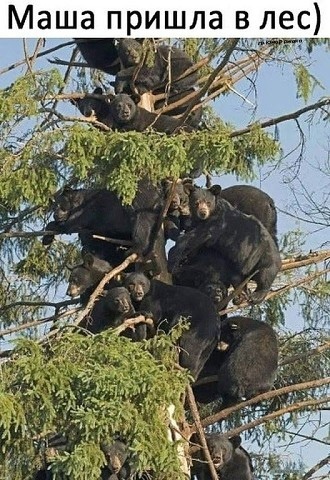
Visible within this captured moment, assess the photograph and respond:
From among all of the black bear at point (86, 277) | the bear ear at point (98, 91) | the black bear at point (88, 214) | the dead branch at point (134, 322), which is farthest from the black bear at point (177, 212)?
the bear ear at point (98, 91)

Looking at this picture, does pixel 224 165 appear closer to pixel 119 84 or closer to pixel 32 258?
pixel 119 84

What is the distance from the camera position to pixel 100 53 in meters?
12.0

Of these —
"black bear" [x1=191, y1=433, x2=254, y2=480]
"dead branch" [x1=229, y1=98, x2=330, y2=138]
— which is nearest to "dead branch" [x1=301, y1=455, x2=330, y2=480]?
"black bear" [x1=191, y1=433, x2=254, y2=480]

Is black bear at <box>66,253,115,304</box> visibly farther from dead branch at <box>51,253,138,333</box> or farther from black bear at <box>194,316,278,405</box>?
black bear at <box>194,316,278,405</box>

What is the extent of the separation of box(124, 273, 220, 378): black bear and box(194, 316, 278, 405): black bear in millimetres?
466

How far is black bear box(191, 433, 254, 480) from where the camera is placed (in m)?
10.6

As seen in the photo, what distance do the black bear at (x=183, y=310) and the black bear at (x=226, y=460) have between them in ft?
2.49

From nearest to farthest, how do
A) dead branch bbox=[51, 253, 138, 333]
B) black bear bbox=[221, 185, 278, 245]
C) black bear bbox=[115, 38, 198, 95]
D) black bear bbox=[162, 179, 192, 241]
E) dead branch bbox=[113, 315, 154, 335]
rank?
dead branch bbox=[51, 253, 138, 333] → dead branch bbox=[113, 315, 154, 335] → black bear bbox=[162, 179, 192, 241] → black bear bbox=[115, 38, 198, 95] → black bear bbox=[221, 185, 278, 245]

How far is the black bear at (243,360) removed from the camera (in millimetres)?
10719

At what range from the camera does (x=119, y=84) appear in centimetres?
1153

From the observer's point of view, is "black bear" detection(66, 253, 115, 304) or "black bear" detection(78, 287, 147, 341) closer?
"black bear" detection(78, 287, 147, 341)

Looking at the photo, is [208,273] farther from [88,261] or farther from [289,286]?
[88,261]

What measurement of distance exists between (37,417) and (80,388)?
1.10ft

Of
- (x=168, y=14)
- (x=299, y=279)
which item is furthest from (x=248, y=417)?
(x=168, y=14)
